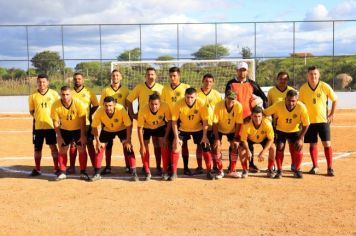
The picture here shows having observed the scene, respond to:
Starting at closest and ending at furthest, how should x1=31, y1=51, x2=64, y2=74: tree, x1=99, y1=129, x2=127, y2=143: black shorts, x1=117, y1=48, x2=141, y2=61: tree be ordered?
x1=99, y1=129, x2=127, y2=143: black shorts, x1=31, y1=51, x2=64, y2=74: tree, x1=117, y1=48, x2=141, y2=61: tree

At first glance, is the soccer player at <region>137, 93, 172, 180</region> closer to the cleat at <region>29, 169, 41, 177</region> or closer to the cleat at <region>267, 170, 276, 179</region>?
the cleat at <region>267, 170, 276, 179</region>

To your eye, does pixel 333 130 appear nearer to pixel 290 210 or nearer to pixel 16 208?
pixel 290 210

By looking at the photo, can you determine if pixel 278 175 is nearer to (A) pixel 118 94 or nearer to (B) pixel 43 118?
(A) pixel 118 94

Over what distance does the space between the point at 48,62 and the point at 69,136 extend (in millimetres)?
17860

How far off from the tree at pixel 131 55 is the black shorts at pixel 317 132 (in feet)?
57.5

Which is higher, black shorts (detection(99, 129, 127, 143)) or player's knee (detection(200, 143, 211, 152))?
black shorts (detection(99, 129, 127, 143))

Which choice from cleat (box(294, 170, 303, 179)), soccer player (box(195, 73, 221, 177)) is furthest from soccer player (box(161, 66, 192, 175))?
cleat (box(294, 170, 303, 179))

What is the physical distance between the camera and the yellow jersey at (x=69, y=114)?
24.0ft

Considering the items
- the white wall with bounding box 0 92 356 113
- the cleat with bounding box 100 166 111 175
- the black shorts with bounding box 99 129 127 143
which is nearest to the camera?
the black shorts with bounding box 99 129 127 143

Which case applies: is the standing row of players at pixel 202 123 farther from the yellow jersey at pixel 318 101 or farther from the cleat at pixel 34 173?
the cleat at pixel 34 173

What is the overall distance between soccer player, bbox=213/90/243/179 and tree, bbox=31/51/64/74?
18057 mm

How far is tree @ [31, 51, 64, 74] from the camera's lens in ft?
78.0

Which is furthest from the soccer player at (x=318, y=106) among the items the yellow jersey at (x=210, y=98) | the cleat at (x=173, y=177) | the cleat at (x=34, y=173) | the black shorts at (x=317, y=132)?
the cleat at (x=34, y=173)

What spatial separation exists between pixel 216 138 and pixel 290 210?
2194 mm
